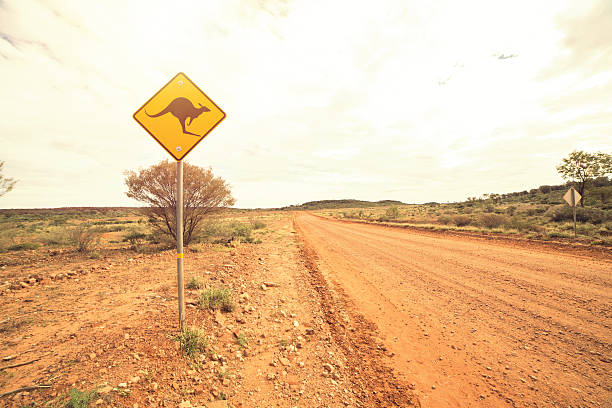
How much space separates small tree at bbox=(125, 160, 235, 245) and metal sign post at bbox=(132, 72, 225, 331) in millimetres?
7544

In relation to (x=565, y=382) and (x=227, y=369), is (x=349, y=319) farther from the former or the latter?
(x=565, y=382)

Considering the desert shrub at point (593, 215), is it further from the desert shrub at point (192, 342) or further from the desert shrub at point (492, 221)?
the desert shrub at point (192, 342)

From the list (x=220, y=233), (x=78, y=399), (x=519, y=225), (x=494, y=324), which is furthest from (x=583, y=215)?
(x=78, y=399)

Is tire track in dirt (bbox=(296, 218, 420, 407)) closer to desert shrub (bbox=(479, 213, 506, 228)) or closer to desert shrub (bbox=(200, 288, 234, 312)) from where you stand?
desert shrub (bbox=(200, 288, 234, 312))

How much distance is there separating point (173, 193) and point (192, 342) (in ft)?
27.1

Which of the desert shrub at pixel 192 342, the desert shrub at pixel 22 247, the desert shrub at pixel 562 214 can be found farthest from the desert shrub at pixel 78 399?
the desert shrub at pixel 562 214

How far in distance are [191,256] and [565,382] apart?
9.32m

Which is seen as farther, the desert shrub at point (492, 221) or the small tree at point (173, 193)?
the desert shrub at point (492, 221)

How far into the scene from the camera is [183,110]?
3.33 metres

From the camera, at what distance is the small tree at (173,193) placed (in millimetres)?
9734

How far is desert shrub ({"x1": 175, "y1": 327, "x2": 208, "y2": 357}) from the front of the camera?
305 cm

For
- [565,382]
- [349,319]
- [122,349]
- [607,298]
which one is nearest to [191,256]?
[122,349]

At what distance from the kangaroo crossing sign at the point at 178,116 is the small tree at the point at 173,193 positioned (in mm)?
7543

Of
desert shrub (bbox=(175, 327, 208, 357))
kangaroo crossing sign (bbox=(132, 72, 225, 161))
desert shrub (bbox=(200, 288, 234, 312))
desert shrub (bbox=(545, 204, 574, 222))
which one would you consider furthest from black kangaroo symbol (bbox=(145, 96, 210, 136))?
desert shrub (bbox=(545, 204, 574, 222))
